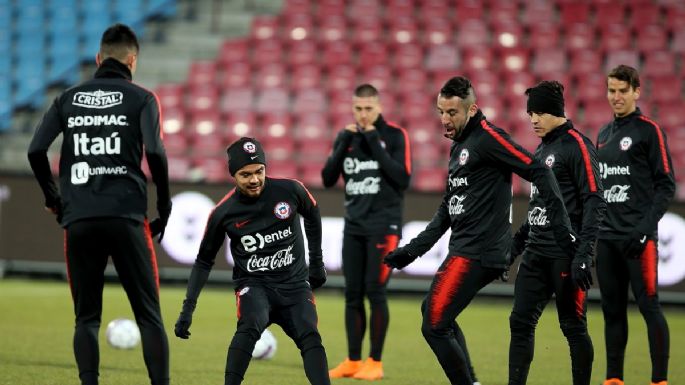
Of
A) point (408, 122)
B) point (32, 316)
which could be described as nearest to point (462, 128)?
point (32, 316)

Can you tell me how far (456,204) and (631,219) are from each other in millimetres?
1856

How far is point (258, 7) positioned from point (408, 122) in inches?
191

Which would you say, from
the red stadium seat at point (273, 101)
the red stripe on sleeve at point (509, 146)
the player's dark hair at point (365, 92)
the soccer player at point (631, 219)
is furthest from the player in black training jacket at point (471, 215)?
the red stadium seat at point (273, 101)

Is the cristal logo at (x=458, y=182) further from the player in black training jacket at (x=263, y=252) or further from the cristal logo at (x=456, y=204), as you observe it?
the player in black training jacket at (x=263, y=252)

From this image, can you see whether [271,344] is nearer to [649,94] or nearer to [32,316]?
[32,316]

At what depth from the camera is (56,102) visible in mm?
5355

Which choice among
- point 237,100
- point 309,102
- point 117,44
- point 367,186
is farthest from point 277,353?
point 237,100

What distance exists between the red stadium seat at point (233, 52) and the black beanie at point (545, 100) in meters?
13.4

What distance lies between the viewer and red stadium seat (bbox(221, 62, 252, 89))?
18641 millimetres

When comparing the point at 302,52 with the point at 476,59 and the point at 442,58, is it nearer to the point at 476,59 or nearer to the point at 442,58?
the point at 442,58

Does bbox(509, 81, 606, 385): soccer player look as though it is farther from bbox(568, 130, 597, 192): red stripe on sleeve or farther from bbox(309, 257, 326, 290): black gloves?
bbox(309, 257, 326, 290): black gloves

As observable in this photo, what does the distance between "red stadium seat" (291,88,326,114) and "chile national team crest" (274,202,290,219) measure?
11878 mm

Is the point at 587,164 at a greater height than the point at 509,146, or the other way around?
the point at 509,146

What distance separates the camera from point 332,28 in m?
19.2
